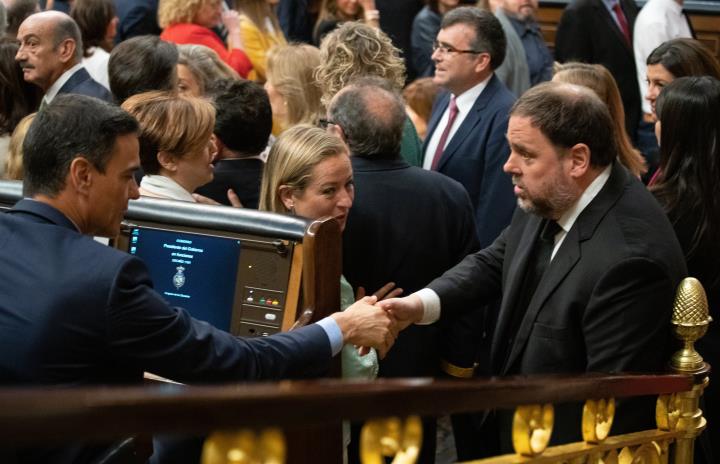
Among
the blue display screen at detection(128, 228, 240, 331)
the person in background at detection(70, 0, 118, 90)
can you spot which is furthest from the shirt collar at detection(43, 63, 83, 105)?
the blue display screen at detection(128, 228, 240, 331)

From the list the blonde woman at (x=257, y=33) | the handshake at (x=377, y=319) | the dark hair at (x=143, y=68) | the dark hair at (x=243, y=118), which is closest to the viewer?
the handshake at (x=377, y=319)

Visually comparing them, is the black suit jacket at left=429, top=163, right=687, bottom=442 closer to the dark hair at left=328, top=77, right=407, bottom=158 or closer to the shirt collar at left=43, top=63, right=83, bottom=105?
the dark hair at left=328, top=77, right=407, bottom=158

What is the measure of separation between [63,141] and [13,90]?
122 inches

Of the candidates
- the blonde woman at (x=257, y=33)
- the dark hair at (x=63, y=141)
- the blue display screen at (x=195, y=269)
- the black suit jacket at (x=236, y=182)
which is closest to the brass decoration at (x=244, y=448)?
the dark hair at (x=63, y=141)

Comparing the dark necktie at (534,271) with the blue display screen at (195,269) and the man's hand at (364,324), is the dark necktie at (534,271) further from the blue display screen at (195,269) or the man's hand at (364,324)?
the blue display screen at (195,269)

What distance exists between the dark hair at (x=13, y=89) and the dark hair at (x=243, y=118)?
4.56ft

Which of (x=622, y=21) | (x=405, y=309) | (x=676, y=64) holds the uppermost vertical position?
(x=622, y=21)

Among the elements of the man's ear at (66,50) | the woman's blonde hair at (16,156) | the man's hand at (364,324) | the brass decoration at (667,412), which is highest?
the man's ear at (66,50)

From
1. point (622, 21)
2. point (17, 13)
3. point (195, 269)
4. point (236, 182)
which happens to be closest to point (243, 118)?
point (236, 182)

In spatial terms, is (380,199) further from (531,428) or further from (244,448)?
(244,448)

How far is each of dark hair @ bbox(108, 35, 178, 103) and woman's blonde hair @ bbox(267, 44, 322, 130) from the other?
607 mm

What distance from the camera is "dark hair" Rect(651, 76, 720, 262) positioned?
4.23m

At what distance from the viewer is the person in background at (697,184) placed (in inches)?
166

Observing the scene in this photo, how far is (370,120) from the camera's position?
14.6 feet
